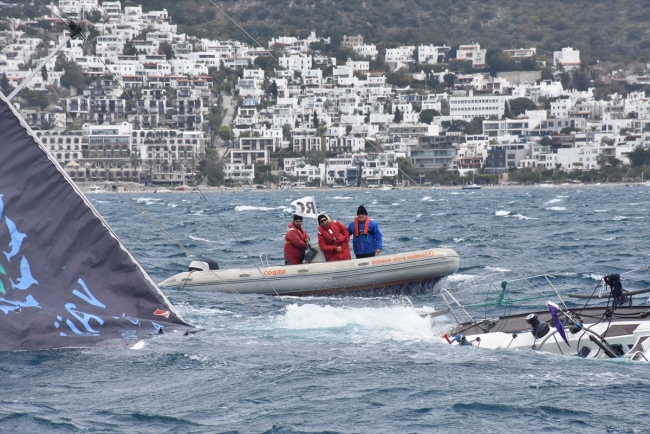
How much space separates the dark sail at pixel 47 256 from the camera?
8430 millimetres

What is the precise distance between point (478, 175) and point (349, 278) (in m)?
118

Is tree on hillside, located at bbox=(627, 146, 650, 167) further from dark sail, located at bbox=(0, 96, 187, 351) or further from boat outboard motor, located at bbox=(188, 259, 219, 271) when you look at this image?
dark sail, located at bbox=(0, 96, 187, 351)

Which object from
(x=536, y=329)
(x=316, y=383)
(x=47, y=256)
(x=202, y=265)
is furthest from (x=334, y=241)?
(x=47, y=256)

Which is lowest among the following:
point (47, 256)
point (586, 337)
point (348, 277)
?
point (348, 277)

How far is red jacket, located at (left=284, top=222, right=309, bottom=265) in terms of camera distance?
16672 mm

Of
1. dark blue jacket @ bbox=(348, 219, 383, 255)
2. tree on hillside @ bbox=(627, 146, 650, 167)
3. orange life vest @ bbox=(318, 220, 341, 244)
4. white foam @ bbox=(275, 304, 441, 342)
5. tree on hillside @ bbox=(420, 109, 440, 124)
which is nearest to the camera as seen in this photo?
white foam @ bbox=(275, 304, 441, 342)

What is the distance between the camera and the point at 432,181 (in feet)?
438

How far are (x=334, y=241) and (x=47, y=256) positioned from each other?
330 inches

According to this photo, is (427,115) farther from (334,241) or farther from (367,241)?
(334,241)

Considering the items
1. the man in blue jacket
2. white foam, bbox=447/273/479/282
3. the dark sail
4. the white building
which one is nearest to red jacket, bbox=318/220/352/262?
the man in blue jacket

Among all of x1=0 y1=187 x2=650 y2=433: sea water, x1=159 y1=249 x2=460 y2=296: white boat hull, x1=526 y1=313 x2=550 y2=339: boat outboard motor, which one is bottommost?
x1=159 y1=249 x2=460 y2=296: white boat hull

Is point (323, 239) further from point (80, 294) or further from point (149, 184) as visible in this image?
point (149, 184)

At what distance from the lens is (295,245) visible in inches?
662

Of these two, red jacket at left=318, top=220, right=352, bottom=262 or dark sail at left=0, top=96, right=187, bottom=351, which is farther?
red jacket at left=318, top=220, right=352, bottom=262
